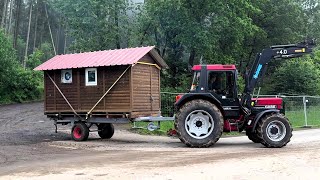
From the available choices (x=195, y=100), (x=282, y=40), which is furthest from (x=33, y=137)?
(x=282, y=40)

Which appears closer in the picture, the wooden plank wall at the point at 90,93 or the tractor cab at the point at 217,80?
the tractor cab at the point at 217,80

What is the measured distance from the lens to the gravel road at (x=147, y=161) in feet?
28.2

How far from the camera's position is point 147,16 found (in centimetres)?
2914

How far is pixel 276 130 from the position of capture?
13.3m

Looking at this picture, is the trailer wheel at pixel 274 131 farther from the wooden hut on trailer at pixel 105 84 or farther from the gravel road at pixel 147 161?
the wooden hut on trailer at pixel 105 84

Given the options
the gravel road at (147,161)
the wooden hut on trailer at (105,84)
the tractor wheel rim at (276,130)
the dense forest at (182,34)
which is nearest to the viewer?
the gravel road at (147,161)

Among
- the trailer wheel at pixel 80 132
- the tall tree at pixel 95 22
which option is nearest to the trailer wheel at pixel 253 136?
the trailer wheel at pixel 80 132

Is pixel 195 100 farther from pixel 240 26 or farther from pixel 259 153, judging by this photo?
pixel 240 26

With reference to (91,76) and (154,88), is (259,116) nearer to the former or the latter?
(154,88)

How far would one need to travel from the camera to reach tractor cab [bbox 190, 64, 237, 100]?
546 inches

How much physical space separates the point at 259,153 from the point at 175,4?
17.0 meters

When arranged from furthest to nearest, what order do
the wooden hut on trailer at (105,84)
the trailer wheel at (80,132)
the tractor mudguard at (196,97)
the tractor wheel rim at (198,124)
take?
the trailer wheel at (80,132) → the wooden hut on trailer at (105,84) → the tractor mudguard at (196,97) → the tractor wheel rim at (198,124)

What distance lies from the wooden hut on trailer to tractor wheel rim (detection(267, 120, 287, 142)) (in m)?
4.98

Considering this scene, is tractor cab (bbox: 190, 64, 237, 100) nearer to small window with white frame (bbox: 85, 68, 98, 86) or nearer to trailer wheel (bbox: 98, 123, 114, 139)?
small window with white frame (bbox: 85, 68, 98, 86)
